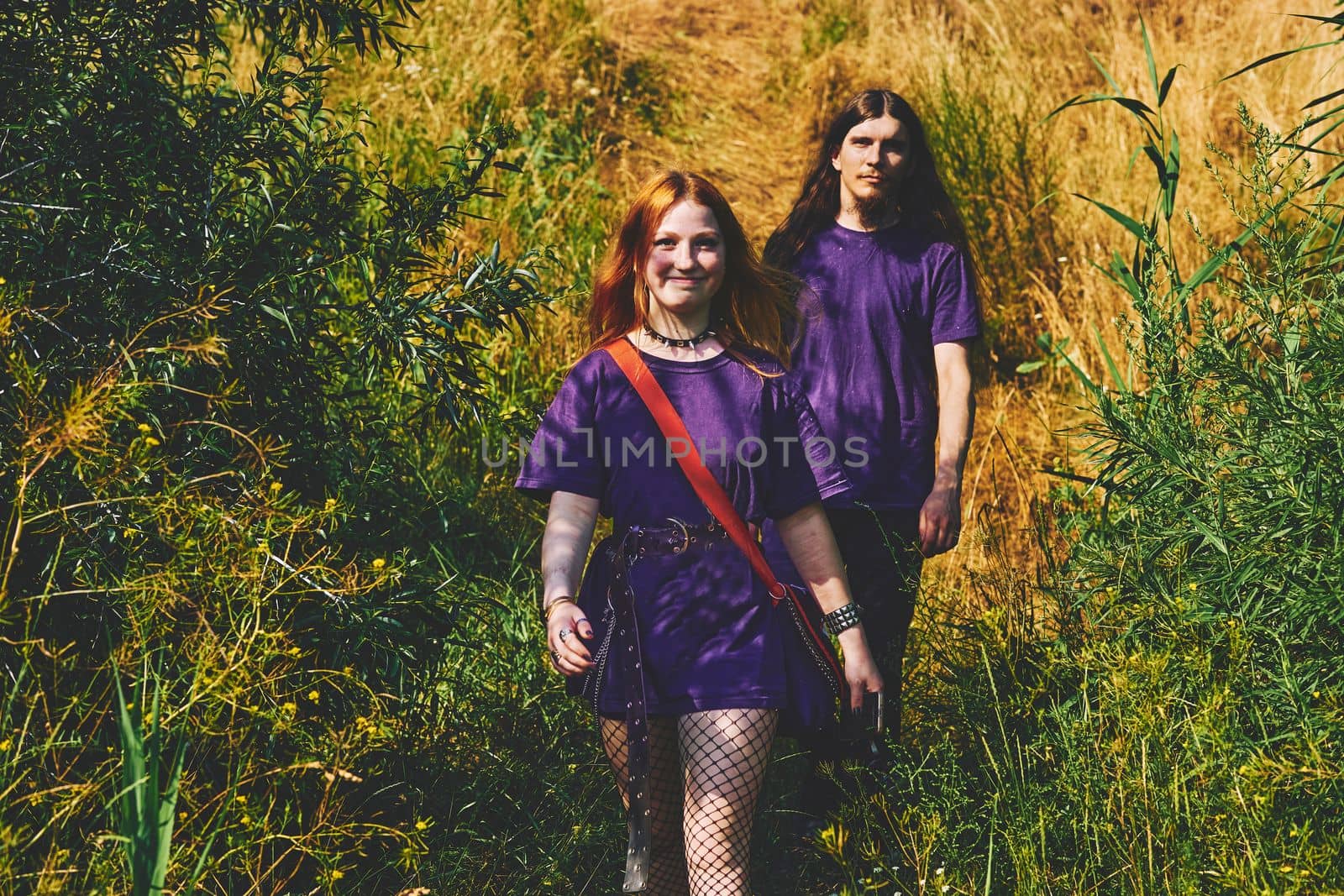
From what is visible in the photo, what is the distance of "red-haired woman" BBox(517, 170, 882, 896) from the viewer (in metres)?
2.70

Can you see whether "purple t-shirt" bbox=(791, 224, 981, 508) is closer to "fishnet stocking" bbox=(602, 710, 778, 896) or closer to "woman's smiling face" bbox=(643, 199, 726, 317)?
"woman's smiling face" bbox=(643, 199, 726, 317)

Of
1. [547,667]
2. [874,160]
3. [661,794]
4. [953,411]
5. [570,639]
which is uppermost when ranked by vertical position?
[874,160]

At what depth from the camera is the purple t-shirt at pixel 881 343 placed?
135 inches

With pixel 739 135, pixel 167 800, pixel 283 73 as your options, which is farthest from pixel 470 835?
pixel 739 135

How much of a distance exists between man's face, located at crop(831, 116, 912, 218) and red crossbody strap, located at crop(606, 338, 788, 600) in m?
1.09

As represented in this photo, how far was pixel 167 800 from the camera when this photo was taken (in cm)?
224

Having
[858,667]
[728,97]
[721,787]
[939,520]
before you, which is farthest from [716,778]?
[728,97]

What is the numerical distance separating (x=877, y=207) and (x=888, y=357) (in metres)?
0.42

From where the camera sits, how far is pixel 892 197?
3.61m

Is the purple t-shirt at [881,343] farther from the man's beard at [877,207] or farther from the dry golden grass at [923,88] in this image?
the dry golden grass at [923,88]

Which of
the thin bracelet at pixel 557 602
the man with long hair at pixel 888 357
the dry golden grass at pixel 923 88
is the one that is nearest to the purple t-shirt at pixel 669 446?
the thin bracelet at pixel 557 602

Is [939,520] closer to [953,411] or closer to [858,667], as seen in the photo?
[953,411]

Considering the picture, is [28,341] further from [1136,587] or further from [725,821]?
[1136,587]

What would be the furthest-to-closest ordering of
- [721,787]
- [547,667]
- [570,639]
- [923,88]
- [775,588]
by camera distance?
1. [923,88]
2. [547,667]
3. [775,588]
4. [721,787]
5. [570,639]
